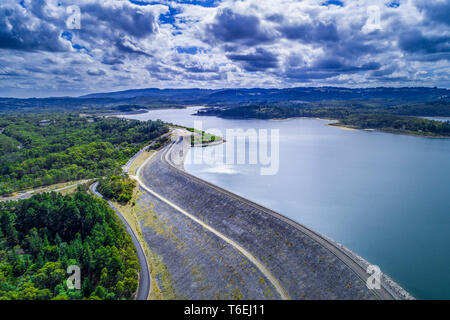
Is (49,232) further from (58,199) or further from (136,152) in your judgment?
(136,152)

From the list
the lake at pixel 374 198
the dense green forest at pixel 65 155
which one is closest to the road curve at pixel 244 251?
the lake at pixel 374 198

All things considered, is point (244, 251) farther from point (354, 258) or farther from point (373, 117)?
point (373, 117)

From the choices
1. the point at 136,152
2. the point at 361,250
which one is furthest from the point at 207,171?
the point at 361,250

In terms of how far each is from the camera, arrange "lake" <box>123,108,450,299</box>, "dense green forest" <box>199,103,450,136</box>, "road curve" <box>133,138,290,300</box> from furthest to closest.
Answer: "dense green forest" <box>199,103,450,136</box>, "lake" <box>123,108,450,299</box>, "road curve" <box>133,138,290,300</box>

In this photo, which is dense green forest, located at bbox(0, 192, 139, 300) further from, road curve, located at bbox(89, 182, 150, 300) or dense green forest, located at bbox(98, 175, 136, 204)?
dense green forest, located at bbox(98, 175, 136, 204)

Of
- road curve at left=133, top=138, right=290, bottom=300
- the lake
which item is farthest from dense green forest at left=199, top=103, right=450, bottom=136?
road curve at left=133, top=138, right=290, bottom=300

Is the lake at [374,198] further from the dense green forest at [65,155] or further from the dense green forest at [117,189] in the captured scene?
the dense green forest at [65,155]
